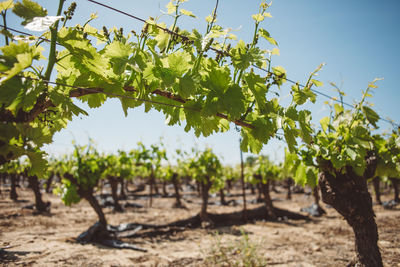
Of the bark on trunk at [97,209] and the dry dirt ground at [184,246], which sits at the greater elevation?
the bark on trunk at [97,209]

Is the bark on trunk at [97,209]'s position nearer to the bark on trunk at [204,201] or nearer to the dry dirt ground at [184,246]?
the dry dirt ground at [184,246]

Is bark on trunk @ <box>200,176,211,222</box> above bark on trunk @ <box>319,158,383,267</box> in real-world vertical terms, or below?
below

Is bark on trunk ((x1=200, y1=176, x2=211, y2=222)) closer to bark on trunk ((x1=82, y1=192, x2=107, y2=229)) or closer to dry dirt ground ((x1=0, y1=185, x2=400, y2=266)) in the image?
dry dirt ground ((x1=0, y1=185, x2=400, y2=266))

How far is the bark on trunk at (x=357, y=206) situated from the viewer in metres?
3.25

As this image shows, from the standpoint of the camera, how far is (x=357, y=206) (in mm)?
3271

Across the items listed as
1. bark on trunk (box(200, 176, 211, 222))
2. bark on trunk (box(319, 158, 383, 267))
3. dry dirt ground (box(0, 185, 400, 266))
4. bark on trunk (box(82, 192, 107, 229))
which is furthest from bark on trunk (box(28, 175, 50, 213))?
bark on trunk (box(319, 158, 383, 267))

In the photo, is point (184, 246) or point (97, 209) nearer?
point (184, 246)

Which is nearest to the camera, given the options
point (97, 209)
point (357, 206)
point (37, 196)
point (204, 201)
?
point (357, 206)

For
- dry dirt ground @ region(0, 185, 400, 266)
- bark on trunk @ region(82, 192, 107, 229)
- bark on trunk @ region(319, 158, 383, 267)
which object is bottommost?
dry dirt ground @ region(0, 185, 400, 266)

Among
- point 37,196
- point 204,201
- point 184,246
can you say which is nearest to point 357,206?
point 184,246

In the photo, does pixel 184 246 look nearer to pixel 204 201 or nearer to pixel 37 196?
pixel 204 201

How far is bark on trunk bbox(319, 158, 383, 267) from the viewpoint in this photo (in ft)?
10.7

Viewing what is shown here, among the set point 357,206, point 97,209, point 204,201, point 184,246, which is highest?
point 357,206

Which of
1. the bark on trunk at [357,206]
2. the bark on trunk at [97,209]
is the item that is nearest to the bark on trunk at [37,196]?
the bark on trunk at [97,209]
